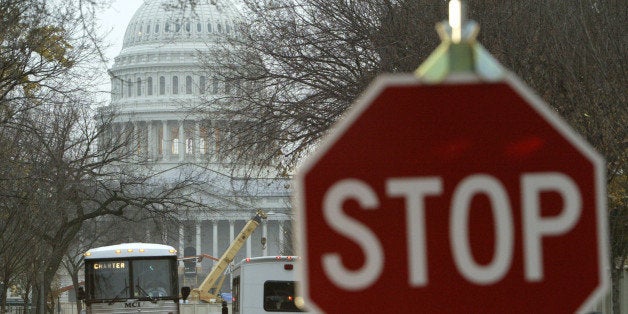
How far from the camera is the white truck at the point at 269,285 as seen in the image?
27.7m

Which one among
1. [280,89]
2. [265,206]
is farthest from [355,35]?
[265,206]

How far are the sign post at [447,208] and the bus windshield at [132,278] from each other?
25.5 m

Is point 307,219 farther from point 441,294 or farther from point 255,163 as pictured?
point 255,163

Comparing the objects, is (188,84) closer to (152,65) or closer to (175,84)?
(152,65)

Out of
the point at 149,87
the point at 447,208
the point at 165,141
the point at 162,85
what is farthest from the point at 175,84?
the point at 447,208

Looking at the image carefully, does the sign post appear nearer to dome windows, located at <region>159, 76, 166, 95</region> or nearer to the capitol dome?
the capitol dome

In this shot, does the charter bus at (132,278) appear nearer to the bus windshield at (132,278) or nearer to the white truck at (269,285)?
the bus windshield at (132,278)

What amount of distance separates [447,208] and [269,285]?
79.7ft

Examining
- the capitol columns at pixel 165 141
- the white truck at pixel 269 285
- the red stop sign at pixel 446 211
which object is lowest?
the red stop sign at pixel 446 211

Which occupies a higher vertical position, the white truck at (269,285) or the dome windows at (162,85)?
the dome windows at (162,85)

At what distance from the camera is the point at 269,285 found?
27969 millimetres

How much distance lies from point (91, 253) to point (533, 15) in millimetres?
10381

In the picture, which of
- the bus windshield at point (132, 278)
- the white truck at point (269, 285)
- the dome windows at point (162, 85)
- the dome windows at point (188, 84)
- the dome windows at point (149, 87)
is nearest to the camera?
the white truck at point (269, 285)

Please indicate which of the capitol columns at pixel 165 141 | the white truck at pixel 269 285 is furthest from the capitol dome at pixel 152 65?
the white truck at pixel 269 285
